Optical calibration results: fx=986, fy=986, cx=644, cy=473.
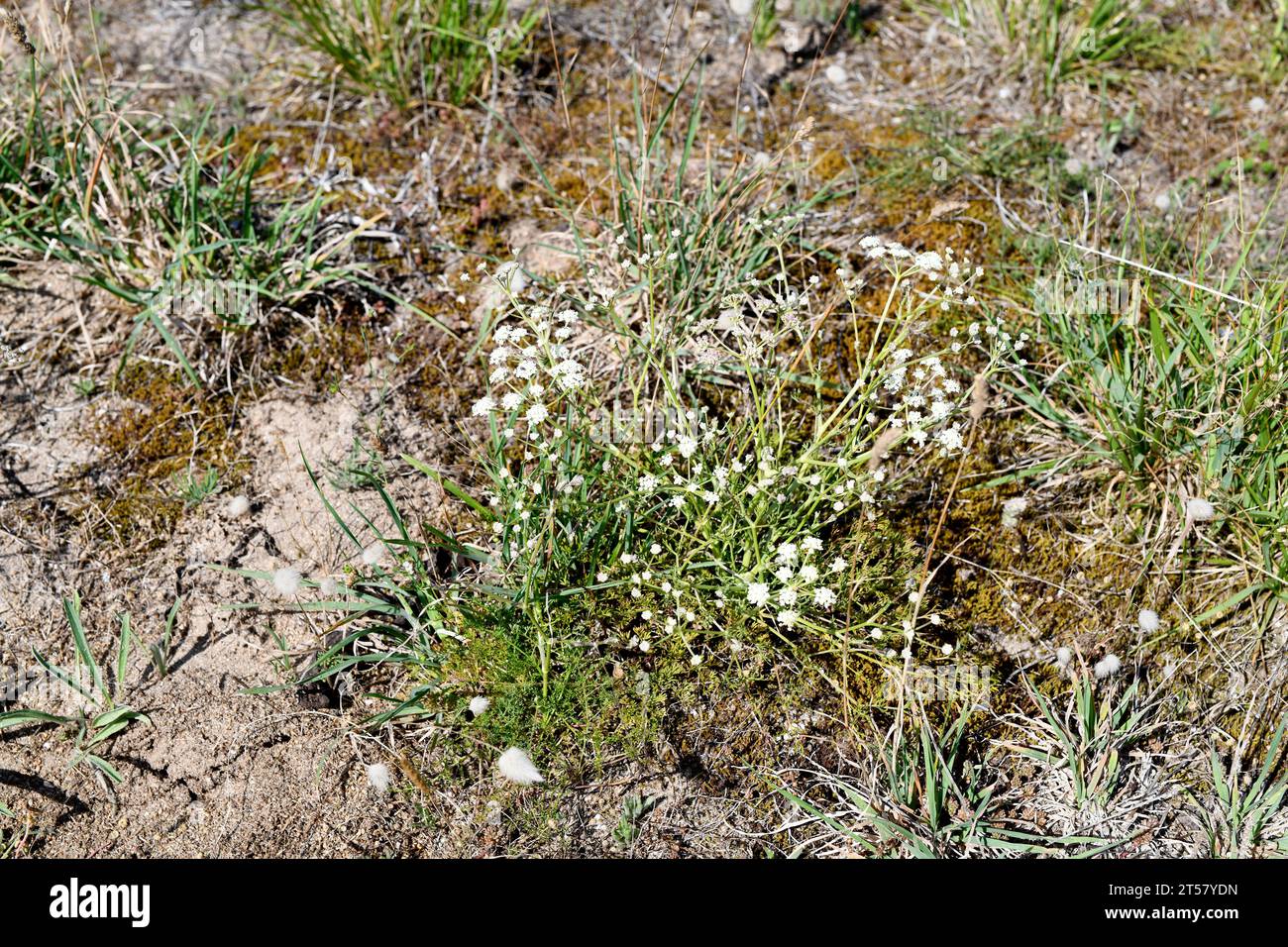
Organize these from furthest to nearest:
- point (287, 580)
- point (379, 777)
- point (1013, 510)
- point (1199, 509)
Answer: point (1013, 510) → point (1199, 509) → point (287, 580) → point (379, 777)

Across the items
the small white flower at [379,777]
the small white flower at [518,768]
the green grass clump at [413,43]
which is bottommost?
the small white flower at [379,777]

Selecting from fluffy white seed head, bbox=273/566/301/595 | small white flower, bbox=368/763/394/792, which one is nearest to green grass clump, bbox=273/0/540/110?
fluffy white seed head, bbox=273/566/301/595

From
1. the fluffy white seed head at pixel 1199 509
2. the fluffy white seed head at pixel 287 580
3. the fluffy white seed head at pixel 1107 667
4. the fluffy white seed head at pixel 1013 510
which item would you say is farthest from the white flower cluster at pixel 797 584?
the fluffy white seed head at pixel 287 580

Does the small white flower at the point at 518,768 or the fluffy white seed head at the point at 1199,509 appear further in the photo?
the fluffy white seed head at the point at 1199,509

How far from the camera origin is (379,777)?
2521 mm

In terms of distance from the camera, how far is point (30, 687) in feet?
9.04

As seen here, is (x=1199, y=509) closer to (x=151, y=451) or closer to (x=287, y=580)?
(x=287, y=580)

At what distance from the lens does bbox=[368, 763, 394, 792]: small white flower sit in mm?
2520

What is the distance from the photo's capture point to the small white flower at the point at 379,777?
99.2 inches

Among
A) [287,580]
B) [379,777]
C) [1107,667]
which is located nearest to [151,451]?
[287,580]

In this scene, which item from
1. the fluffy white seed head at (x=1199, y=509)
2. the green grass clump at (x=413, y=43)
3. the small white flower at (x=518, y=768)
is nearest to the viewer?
the small white flower at (x=518, y=768)

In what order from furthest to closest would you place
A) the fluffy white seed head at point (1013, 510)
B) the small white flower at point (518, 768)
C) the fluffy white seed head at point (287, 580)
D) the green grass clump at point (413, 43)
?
the green grass clump at point (413, 43), the fluffy white seed head at point (1013, 510), the fluffy white seed head at point (287, 580), the small white flower at point (518, 768)

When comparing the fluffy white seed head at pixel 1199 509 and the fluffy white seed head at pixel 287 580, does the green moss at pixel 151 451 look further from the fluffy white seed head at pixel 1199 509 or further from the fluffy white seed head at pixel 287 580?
the fluffy white seed head at pixel 1199 509

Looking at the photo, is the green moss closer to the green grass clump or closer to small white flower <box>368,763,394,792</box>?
small white flower <box>368,763,394,792</box>
